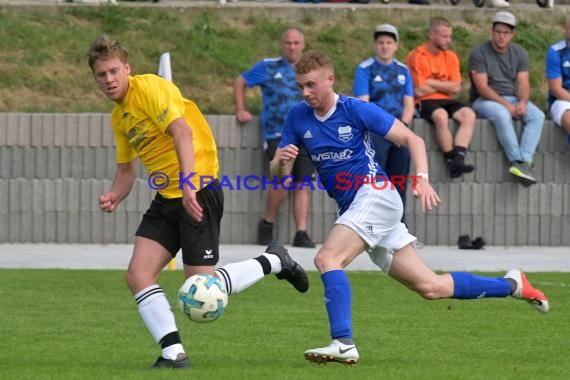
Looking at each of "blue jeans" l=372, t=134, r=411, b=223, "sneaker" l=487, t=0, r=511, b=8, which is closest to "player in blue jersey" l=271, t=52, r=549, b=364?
"blue jeans" l=372, t=134, r=411, b=223

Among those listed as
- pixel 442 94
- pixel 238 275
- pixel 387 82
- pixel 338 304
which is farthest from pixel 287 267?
pixel 442 94

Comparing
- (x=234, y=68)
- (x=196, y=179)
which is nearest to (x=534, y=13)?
(x=234, y=68)

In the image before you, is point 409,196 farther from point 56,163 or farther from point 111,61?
point 111,61

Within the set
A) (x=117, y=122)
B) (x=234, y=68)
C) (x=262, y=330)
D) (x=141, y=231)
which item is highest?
(x=234, y=68)

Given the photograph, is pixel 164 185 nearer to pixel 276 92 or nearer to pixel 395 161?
pixel 395 161

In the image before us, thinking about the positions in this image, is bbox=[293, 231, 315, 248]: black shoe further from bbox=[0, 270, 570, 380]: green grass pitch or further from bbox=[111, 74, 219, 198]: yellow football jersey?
bbox=[111, 74, 219, 198]: yellow football jersey

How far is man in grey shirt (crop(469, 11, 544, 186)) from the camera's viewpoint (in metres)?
15.6

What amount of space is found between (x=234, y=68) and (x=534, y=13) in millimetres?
4374

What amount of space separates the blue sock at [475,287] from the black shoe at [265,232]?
21.9 feet

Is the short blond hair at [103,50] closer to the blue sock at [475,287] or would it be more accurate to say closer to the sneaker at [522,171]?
the blue sock at [475,287]

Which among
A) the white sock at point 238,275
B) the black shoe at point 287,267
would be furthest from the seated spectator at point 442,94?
the white sock at point 238,275

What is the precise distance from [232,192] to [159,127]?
769 cm

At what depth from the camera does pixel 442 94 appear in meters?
15.8

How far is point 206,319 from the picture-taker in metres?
7.99
